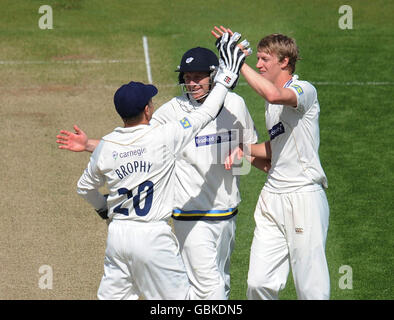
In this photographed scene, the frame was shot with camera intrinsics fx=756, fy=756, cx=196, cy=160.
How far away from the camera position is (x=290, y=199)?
22.7ft

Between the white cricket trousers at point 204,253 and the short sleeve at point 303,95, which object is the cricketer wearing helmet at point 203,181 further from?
the short sleeve at point 303,95

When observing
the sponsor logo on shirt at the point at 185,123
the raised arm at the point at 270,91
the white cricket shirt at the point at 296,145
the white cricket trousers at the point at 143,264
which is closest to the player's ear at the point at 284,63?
the white cricket shirt at the point at 296,145

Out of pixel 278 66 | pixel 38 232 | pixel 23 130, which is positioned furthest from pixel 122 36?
pixel 278 66

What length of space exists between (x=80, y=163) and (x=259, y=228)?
5403mm

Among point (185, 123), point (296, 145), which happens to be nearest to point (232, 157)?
point (296, 145)

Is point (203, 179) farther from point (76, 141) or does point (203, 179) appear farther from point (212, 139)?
point (76, 141)

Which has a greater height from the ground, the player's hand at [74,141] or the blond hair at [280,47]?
the blond hair at [280,47]

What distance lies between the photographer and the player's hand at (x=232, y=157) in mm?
7105

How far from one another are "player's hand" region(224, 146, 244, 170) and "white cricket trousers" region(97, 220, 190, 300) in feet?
3.11

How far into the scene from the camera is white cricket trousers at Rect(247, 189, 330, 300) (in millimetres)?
6844

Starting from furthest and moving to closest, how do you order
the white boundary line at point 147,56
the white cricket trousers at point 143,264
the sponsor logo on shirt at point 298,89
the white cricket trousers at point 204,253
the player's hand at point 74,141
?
the white boundary line at point 147,56, the white cricket trousers at point 204,253, the player's hand at point 74,141, the sponsor logo on shirt at point 298,89, the white cricket trousers at point 143,264

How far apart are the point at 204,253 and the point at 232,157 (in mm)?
949

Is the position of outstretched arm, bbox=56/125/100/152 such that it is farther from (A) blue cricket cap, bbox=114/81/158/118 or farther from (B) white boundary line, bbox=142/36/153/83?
(B) white boundary line, bbox=142/36/153/83

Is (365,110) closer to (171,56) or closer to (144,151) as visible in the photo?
(171,56)
